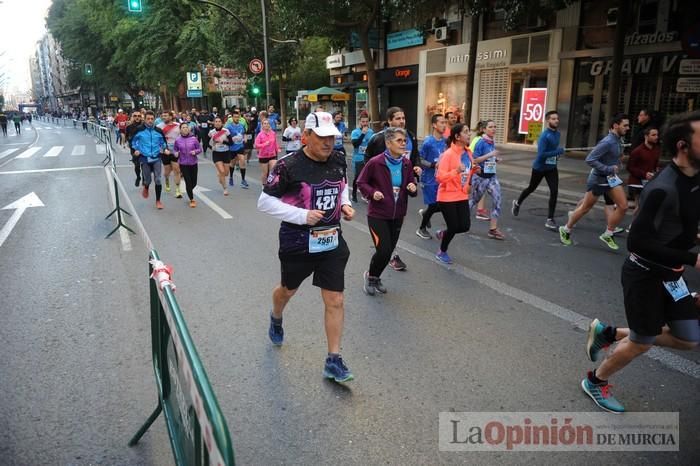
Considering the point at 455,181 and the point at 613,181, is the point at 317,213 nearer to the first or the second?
the point at 455,181

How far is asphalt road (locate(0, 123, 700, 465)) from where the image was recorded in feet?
9.95

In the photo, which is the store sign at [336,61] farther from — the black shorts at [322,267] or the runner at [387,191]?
the black shorts at [322,267]

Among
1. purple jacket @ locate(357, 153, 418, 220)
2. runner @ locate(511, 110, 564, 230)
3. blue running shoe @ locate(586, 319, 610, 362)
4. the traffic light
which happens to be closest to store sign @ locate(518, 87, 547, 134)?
runner @ locate(511, 110, 564, 230)

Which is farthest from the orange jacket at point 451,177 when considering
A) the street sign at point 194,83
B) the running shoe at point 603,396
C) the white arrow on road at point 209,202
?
the street sign at point 194,83

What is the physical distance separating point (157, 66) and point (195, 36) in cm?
455

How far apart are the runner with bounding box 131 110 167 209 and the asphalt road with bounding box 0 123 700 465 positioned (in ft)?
9.43

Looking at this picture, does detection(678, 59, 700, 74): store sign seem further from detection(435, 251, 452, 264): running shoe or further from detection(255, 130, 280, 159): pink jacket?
detection(435, 251, 452, 264): running shoe

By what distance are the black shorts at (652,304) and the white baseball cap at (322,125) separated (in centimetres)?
204

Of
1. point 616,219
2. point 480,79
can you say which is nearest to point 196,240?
point 616,219

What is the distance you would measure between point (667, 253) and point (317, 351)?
254 centimetres

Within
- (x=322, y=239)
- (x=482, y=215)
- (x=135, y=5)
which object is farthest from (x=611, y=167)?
(x=135, y=5)

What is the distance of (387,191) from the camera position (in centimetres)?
521

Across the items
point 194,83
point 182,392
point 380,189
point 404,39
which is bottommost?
point 182,392

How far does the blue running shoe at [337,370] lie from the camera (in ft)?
11.8
